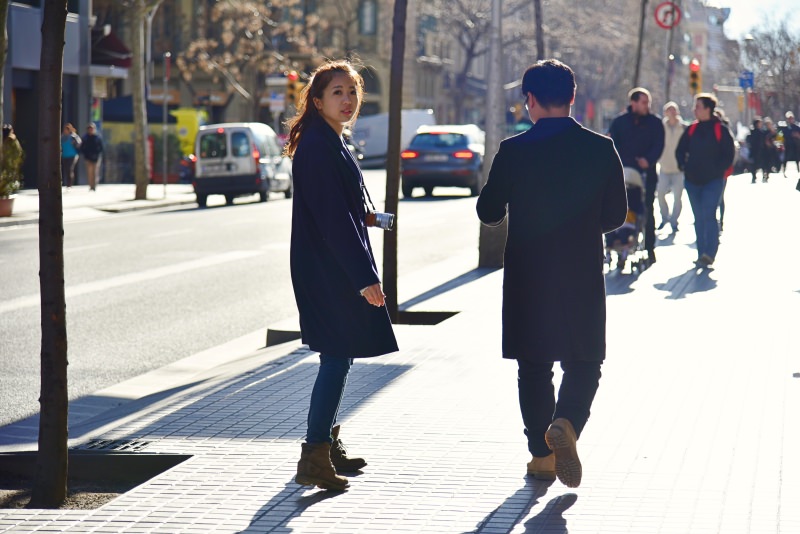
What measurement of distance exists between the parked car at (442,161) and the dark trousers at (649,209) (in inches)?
666

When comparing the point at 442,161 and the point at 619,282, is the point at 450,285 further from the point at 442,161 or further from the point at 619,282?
the point at 442,161

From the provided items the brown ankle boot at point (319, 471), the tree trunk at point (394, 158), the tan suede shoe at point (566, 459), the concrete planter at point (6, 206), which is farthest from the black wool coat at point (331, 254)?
the concrete planter at point (6, 206)

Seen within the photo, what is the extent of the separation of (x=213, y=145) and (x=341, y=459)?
2712cm

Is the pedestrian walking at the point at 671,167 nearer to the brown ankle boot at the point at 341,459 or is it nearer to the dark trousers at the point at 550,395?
the dark trousers at the point at 550,395

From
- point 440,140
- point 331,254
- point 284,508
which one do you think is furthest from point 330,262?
point 440,140

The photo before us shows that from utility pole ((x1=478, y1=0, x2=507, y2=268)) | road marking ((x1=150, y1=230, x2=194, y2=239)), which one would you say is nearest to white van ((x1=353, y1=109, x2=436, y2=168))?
road marking ((x1=150, y1=230, x2=194, y2=239))

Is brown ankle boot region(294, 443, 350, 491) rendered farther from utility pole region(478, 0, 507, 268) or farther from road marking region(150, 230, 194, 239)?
road marking region(150, 230, 194, 239)

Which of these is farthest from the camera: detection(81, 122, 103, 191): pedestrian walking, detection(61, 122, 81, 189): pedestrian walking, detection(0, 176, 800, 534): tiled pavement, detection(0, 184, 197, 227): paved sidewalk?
detection(81, 122, 103, 191): pedestrian walking

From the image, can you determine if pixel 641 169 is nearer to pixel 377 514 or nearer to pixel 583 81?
pixel 377 514

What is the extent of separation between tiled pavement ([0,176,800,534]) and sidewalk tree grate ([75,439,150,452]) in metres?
0.08

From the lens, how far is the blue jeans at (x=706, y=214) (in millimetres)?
14641

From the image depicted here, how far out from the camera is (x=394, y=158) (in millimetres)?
10812

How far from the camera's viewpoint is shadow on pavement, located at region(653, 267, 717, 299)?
40.7 ft

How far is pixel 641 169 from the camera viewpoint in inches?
589
